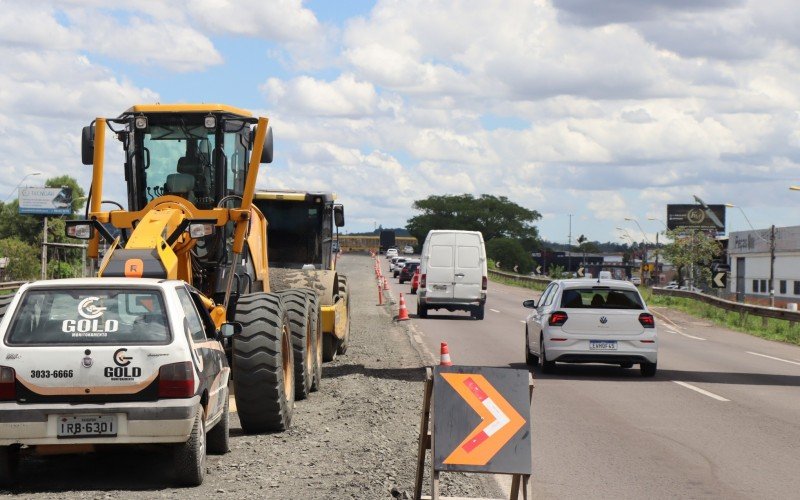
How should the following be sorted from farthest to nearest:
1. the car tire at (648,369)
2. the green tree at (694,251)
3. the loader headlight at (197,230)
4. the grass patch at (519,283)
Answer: the green tree at (694,251)
the grass patch at (519,283)
the car tire at (648,369)
the loader headlight at (197,230)

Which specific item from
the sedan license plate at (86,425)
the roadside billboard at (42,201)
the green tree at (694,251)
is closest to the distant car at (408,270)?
the roadside billboard at (42,201)

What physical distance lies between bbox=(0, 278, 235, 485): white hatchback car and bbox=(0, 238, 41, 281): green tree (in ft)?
236

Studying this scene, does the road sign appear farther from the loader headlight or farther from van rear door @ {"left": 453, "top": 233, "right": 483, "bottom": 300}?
van rear door @ {"left": 453, "top": 233, "right": 483, "bottom": 300}

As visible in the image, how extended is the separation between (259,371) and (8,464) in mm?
3196

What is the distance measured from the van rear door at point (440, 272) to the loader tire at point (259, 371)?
2506cm

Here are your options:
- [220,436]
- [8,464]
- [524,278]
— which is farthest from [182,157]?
[524,278]

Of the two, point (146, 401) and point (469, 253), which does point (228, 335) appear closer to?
point (146, 401)

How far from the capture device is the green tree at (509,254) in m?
178

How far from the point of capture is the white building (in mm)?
93119

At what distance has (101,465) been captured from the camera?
34.4 ft

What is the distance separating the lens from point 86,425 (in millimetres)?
9125

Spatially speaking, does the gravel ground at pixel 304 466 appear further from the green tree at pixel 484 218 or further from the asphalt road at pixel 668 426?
the green tree at pixel 484 218

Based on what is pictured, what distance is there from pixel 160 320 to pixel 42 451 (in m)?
1.33

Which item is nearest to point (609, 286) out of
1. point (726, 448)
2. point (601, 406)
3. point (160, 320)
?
point (601, 406)
